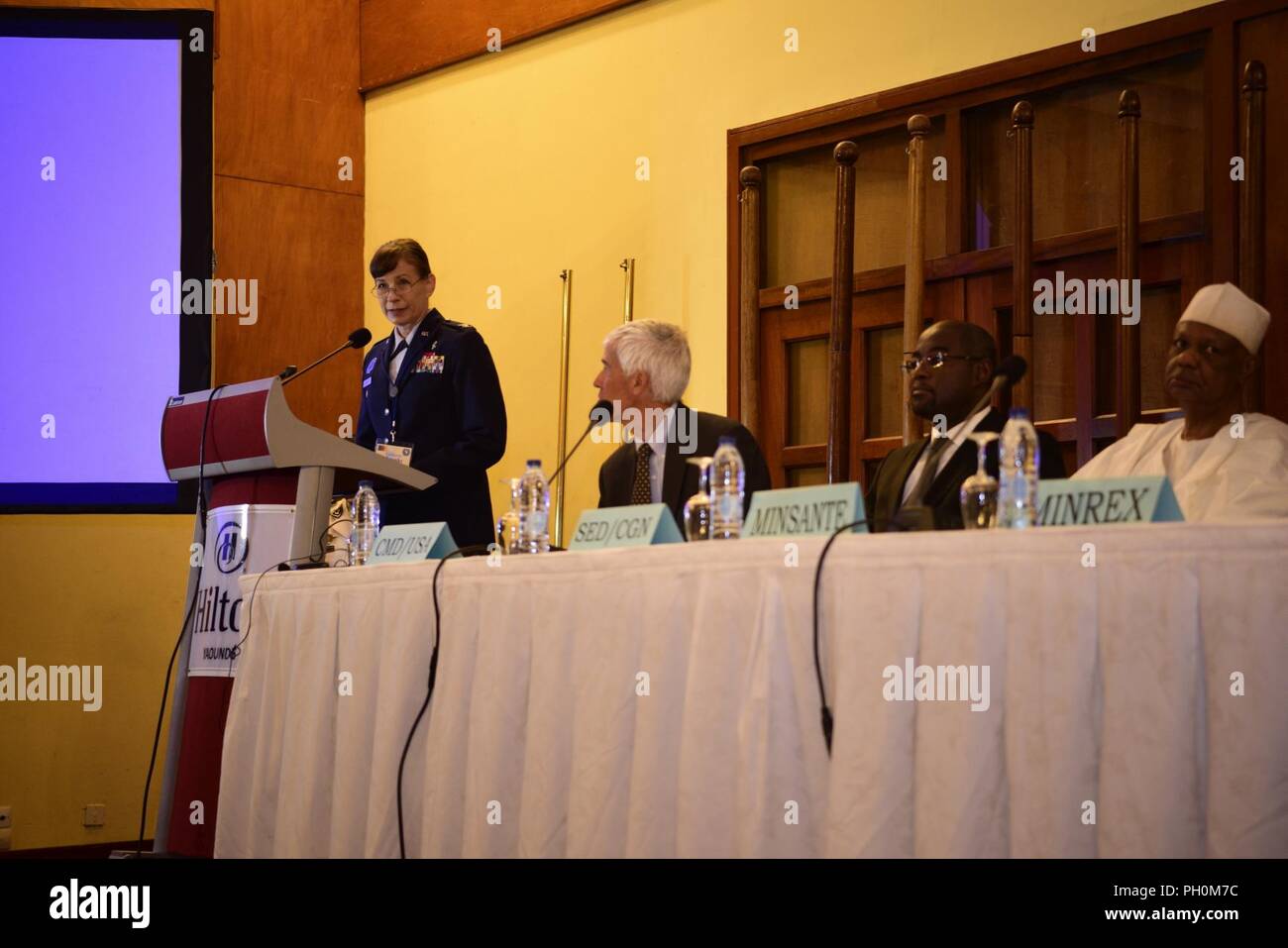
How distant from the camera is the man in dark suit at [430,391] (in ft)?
11.6

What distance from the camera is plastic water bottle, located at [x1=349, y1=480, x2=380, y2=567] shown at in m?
3.00

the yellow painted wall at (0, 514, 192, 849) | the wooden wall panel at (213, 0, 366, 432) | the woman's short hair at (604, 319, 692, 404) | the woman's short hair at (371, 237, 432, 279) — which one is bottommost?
the yellow painted wall at (0, 514, 192, 849)

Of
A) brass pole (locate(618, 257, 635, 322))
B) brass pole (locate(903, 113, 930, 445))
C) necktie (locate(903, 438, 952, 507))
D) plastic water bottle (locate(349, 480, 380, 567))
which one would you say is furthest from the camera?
brass pole (locate(618, 257, 635, 322))

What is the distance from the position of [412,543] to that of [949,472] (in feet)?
3.27

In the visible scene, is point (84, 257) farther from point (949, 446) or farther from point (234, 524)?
point (949, 446)

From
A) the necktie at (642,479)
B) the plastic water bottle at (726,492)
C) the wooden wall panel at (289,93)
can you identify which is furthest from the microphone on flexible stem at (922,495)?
the wooden wall panel at (289,93)

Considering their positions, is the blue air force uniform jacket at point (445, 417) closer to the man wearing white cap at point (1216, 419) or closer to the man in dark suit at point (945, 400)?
the man in dark suit at point (945, 400)

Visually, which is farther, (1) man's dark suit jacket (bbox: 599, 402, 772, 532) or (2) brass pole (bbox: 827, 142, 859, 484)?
(2) brass pole (bbox: 827, 142, 859, 484)

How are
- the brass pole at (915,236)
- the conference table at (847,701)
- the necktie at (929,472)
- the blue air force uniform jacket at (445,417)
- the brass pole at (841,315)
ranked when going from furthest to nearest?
the brass pole at (841,315) < the brass pole at (915,236) < the blue air force uniform jacket at (445,417) < the necktie at (929,472) < the conference table at (847,701)

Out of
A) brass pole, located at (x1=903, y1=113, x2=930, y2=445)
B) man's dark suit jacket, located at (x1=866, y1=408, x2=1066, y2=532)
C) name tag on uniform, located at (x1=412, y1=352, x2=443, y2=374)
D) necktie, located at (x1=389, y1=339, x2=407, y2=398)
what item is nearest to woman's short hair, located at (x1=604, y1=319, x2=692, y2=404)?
man's dark suit jacket, located at (x1=866, y1=408, x2=1066, y2=532)

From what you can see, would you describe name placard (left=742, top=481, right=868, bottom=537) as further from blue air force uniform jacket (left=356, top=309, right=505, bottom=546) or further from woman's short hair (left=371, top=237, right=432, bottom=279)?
woman's short hair (left=371, top=237, right=432, bottom=279)

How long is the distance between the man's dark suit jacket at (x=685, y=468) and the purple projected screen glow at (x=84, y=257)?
2221 mm

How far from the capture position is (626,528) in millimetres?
2172

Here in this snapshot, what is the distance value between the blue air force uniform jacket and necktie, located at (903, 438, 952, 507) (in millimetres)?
1047
